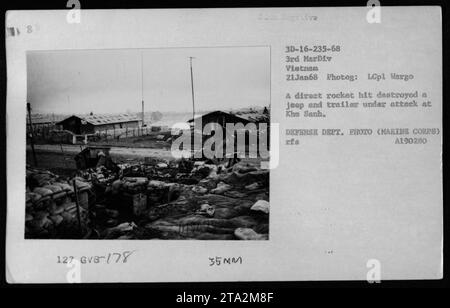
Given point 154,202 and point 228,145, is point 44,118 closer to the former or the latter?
point 154,202

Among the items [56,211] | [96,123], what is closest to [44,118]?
[96,123]

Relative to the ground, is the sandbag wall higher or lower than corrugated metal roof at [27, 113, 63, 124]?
lower

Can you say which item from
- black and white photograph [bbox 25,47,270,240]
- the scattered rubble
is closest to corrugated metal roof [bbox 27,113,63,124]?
black and white photograph [bbox 25,47,270,240]

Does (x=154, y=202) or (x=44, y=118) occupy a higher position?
(x=44, y=118)

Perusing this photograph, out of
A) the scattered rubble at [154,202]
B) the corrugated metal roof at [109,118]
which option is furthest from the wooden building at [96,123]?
the scattered rubble at [154,202]

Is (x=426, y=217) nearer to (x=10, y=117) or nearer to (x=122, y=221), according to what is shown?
(x=122, y=221)

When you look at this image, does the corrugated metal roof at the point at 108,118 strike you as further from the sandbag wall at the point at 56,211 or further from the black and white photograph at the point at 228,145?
the sandbag wall at the point at 56,211

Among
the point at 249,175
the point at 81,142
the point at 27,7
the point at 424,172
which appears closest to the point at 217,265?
the point at 249,175

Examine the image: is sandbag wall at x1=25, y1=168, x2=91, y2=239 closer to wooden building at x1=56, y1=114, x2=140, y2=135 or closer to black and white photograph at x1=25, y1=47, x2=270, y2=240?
black and white photograph at x1=25, y1=47, x2=270, y2=240

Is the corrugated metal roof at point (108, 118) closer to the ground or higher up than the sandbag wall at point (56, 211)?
higher up
